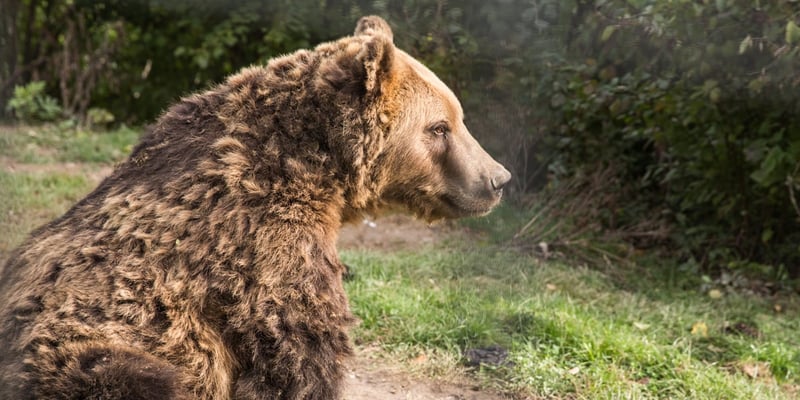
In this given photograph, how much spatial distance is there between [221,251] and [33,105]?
9090mm

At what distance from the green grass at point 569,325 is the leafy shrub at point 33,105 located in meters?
6.44

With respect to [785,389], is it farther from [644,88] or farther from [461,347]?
[644,88]

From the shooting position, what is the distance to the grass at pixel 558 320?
438cm

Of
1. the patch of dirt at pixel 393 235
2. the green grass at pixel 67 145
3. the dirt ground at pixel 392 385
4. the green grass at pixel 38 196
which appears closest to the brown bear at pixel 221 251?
the dirt ground at pixel 392 385

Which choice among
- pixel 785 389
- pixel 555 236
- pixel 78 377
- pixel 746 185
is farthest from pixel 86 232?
pixel 746 185

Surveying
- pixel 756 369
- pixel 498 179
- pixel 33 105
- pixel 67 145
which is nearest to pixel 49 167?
pixel 67 145

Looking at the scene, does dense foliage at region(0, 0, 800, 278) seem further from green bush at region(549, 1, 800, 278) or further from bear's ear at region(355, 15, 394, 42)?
bear's ear at region(355, 15, 394, 42)

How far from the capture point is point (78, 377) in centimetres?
262

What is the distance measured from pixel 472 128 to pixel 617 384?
2.93m

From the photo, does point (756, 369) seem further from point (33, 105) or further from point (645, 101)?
point (33, 105)

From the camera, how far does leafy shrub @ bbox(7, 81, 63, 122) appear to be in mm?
10773

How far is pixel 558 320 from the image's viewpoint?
191 inches

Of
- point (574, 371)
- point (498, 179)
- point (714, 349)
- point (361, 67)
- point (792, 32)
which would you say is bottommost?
point (714, 349)

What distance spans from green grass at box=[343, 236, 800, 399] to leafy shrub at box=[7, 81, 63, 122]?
6.44m
